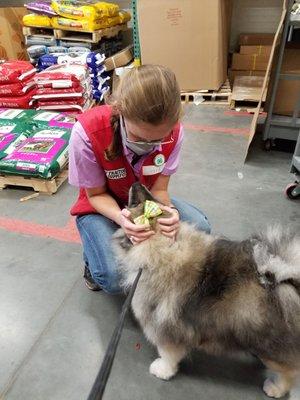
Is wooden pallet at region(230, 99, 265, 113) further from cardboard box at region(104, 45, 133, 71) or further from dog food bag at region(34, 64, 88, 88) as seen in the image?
dog food bag at region(34, 64, 88, 88)

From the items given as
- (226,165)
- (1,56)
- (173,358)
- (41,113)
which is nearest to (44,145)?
(41,113)

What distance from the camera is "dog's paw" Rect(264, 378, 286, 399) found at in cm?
125

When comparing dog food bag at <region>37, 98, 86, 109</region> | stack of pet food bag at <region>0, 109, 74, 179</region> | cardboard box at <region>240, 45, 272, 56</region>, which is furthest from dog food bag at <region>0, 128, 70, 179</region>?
cardboard box at <region>240, 45, 272, 56</region>

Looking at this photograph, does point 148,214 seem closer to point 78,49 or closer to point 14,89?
point 14,89

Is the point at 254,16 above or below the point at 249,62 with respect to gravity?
above

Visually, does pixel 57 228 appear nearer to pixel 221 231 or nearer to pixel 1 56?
pixel 221 231

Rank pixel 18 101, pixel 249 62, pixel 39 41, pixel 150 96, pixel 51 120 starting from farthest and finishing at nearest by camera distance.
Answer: pixel 249 62
pixel 39 41
pixel 18 101
pixel 51 120
pixel 150 96

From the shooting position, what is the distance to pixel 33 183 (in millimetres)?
2557

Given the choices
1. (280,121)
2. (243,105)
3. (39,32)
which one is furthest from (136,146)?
(39,32)

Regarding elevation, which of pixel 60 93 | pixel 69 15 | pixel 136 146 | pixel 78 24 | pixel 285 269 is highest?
pixel 69 15

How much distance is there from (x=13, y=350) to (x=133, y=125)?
115 centimetres

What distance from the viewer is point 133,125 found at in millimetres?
1090

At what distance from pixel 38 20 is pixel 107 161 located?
12.8 ft

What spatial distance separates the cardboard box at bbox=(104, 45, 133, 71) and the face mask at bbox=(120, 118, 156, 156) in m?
3.53
